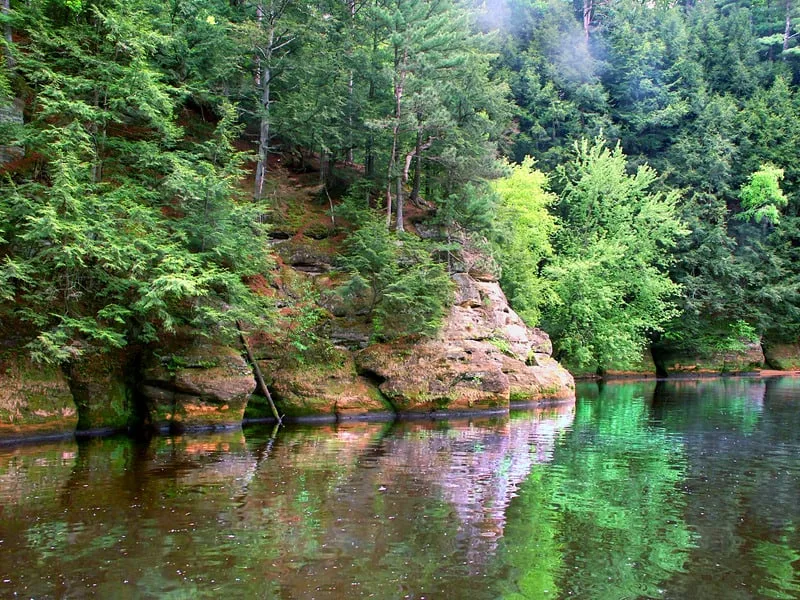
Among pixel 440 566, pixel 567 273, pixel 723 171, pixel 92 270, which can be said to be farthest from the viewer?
pixel 723 171

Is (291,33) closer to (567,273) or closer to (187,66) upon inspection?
(187,66)

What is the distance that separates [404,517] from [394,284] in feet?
47.5

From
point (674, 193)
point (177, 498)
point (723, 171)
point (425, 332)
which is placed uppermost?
point (723, 171)

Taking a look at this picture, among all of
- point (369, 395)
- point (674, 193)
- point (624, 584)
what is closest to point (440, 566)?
point (624, 584)

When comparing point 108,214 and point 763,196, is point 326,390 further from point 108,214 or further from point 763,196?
point 763,196

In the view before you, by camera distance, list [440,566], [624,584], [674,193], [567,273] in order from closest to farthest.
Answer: [624,584] < [440,566] < [567,273] < [674,193]

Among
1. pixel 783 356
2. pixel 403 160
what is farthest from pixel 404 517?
pixel 783 356

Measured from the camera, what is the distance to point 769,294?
47562 millimetres

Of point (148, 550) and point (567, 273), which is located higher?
point (567, 273)

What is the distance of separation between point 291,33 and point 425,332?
14.7 m

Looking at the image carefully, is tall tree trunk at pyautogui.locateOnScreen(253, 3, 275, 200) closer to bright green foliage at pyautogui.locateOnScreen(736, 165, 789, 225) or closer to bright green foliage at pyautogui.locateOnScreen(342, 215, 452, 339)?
bright green foliage at pyautogui.locateOnScreen(342, 215, 452, 339)

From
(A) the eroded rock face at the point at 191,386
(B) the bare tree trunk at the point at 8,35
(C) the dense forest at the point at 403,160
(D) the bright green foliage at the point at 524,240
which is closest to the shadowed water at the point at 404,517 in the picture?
(A) the eroded rock face at the point at 191,386

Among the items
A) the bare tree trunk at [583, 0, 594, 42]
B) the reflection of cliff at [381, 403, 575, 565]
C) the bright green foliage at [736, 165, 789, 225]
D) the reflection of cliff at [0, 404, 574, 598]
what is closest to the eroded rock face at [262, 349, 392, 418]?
the reflection of cliff at [381, 403, 575, 565]

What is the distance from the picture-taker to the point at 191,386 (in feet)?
67.2
